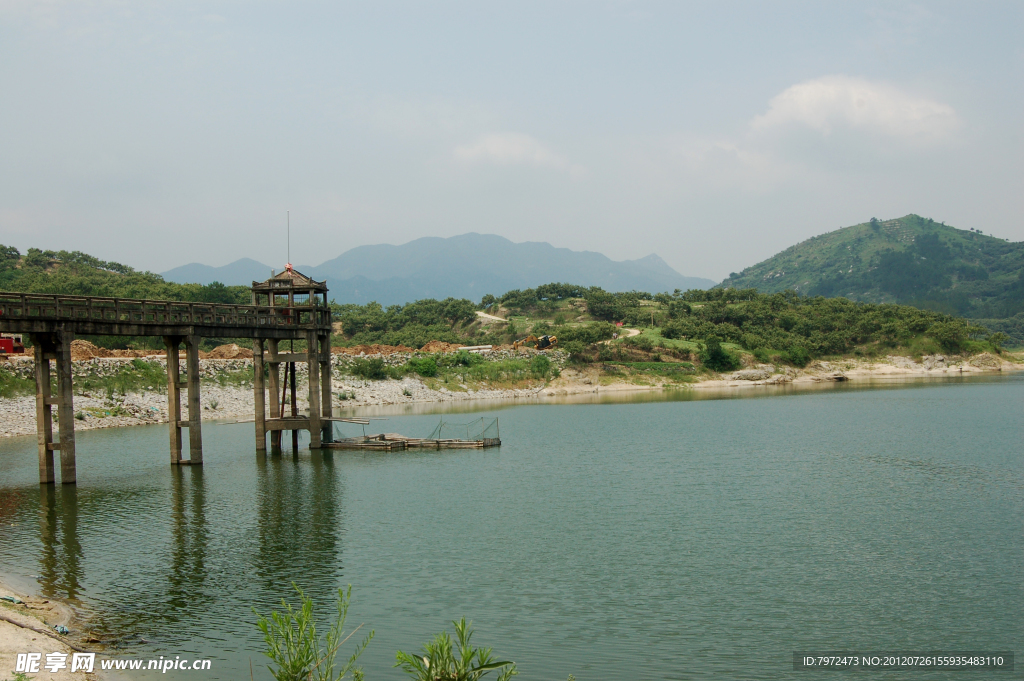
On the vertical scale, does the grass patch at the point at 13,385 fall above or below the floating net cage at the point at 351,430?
above

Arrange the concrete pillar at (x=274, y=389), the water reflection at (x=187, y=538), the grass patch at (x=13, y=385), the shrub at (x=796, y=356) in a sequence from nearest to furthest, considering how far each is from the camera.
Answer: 1. the water reflection at (x=187, y=538)
2. the concrete pillar at (x=274, y=389)
3. the grass patch at (x=13, y=385)
4. the shrub at (x=796, y=356)

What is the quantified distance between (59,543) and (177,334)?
46.8 feet

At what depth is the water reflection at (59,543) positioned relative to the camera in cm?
1916

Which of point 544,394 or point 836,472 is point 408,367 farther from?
point 836,472

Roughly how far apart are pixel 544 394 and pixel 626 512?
219ft

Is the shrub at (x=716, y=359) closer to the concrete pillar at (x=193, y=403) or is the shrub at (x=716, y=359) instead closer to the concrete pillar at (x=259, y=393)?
the concrete pillar at (x=259, y=393)

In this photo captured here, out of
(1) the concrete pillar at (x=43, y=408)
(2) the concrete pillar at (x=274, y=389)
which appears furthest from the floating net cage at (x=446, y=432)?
(1) the concrete pillar at (x=43, y=408)

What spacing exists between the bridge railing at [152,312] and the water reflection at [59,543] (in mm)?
7107

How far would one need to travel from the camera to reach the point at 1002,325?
181m

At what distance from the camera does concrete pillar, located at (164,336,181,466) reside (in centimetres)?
3591

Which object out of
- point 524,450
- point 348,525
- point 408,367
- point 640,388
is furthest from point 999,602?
point 640,388

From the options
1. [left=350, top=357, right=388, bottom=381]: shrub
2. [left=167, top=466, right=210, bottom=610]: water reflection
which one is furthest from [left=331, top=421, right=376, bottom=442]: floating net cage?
[left=350, top=357, right=388, bottom=381]: shrub

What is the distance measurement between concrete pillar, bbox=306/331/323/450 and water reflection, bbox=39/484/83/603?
13538mm

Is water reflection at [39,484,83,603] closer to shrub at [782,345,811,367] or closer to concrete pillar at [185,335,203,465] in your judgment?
concrete pillar at [185,335,203,465]
